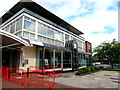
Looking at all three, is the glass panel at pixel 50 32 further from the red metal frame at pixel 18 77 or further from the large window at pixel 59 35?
the red metal frame at pixel 18 77

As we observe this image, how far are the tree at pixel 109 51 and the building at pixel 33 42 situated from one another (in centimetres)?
821

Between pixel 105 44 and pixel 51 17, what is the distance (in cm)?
1431

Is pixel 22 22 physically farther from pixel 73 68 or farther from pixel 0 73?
pixel 73 68

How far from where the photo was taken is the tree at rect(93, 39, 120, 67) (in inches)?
772

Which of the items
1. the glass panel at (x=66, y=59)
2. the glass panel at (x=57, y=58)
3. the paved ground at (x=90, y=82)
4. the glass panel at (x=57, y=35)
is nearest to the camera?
the paved ground at (x=90, y=82)

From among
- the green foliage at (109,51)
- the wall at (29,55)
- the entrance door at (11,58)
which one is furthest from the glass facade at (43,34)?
the green foliage at (109,51)

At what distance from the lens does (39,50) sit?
38.7 ft

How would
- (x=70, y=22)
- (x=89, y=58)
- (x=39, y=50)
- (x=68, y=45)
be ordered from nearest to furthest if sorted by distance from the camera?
(x=39, y=50) → (x=68, y=45) → (x=70, y=22) → (x=89, y=58)

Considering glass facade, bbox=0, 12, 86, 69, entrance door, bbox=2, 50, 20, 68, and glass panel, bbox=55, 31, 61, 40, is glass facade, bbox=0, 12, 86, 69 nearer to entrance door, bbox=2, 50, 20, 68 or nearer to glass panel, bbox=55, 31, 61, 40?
glass panel, bbox=55, 31, 61, 40

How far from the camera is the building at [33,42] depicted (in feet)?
33.6

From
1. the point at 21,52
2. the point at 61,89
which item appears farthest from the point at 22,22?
the point at 61,89

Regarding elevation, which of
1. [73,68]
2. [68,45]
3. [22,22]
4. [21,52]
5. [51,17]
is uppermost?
[51,17]

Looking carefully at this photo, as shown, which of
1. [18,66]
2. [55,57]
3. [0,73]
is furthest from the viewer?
[55,57]

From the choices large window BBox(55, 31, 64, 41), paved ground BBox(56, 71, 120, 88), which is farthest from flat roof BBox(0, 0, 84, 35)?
paved ground BBox(56, 71, 120, 88)
